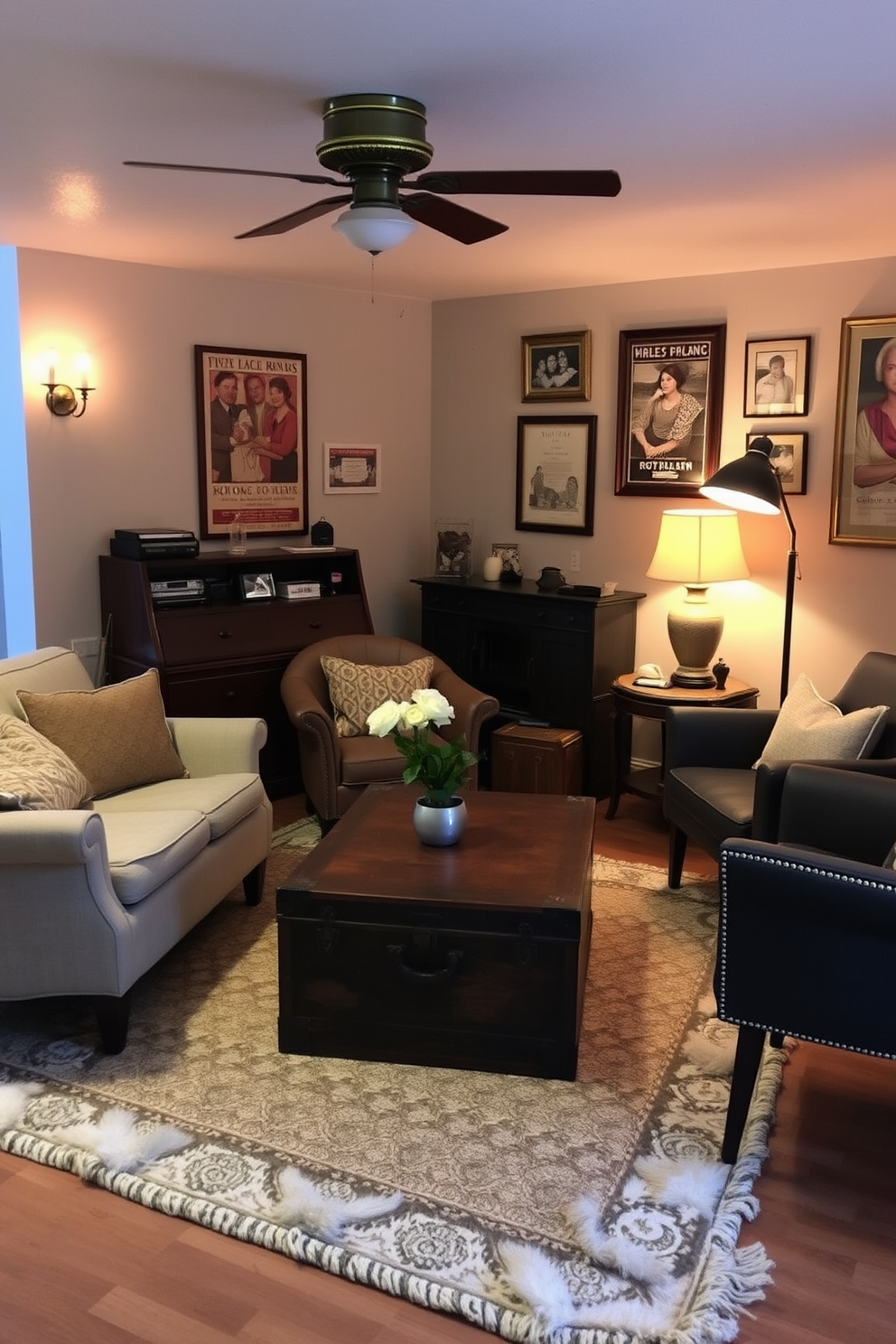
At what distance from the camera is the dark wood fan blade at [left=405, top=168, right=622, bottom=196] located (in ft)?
7.77

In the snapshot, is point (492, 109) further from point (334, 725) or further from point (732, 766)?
point (334, 725)

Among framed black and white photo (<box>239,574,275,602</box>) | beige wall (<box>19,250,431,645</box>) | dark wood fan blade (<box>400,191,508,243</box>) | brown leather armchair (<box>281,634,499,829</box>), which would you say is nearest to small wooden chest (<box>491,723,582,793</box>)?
brown leather armchair (<box>281,634,499,829</box>)

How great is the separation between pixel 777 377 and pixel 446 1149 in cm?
350

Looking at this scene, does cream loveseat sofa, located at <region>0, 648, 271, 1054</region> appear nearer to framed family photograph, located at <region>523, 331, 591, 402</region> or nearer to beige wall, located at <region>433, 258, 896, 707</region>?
beige wall, located at <region>433, 258, 896, 707</region>

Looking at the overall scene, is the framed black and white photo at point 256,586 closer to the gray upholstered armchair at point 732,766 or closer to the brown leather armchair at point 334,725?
the brown leather armchair at point 334,725

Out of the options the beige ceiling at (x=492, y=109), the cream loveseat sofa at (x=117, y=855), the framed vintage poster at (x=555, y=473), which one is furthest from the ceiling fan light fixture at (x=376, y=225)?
the framed vintage poster at (x=555, y=473)

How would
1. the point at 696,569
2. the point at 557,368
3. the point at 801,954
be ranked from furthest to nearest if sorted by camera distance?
1. the point at 557,368
2. the point at 696,569
3. the point at 801,954

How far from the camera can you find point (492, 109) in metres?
2.66

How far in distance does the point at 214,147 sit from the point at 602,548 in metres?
2.92

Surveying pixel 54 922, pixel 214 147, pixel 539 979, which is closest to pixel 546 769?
pixel 539 979

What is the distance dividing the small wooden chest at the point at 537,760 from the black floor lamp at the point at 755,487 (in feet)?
3.30

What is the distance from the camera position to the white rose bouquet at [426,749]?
3.08 m

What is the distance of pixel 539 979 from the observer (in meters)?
2.83

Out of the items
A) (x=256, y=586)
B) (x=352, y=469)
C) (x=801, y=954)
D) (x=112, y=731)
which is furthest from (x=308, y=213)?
(x=352, y=469)
